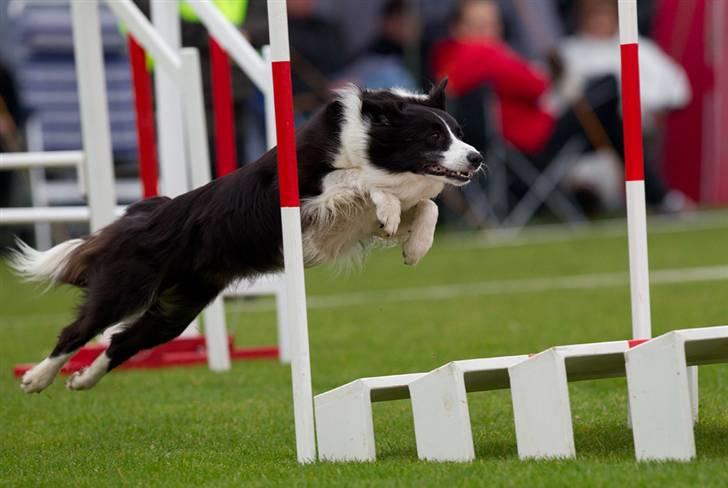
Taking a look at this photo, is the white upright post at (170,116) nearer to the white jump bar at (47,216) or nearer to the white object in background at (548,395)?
the white jump bar at (47,216)

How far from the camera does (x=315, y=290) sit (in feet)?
38.3

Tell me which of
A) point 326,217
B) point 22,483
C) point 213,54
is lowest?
point 22,483

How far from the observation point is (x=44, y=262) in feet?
18.9

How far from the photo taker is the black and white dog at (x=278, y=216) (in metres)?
5.11

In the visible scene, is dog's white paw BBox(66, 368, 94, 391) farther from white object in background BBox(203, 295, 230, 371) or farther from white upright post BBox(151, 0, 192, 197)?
white upright post BBox(151, 0, 192, 197)

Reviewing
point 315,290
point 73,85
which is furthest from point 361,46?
point 315,290

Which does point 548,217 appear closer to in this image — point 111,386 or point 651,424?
point 111,386

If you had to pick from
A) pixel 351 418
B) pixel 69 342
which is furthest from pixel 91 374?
pixel 351 418

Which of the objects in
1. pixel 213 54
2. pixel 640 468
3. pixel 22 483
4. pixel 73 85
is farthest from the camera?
pixel 73 85

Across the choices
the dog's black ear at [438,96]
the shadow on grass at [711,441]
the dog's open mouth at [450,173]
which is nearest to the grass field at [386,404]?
the shadow on grass at [711,441]

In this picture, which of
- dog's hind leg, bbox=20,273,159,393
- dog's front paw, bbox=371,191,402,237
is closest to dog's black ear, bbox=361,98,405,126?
dog's front paw, bbox=371,191,402,237

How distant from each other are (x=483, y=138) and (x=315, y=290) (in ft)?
13.7

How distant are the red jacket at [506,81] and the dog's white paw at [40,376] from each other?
391 inches

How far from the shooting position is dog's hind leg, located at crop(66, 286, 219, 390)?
220 inches
